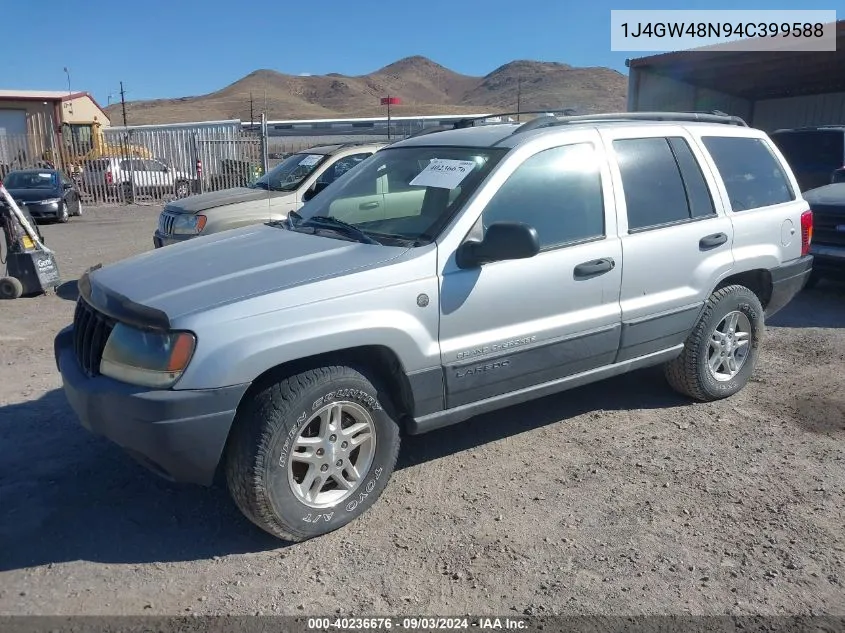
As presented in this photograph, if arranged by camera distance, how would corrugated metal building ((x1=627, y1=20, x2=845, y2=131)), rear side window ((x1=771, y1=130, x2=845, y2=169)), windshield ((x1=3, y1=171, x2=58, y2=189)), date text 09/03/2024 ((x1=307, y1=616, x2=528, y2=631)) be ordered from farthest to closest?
windshield ((x1=3, y1=171, x2=58, y2=189))
corrugated metal building ((x1=627, y1=20, x2=845, y2=131))
rear side window ((x1=771, y1=130, x2=845, y2=169))
date text 09/03/2024 ((x1=307, y1=616, x2=528, y2=631))

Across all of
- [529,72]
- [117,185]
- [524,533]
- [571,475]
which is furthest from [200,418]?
[529,72]

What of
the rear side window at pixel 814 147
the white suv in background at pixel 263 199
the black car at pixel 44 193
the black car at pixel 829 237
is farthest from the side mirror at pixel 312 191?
the black car at pixel 44 193

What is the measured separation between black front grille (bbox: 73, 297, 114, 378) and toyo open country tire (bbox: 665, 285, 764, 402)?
3555 mm

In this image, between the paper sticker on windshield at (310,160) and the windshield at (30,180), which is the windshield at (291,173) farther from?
the windshield at (30,180)

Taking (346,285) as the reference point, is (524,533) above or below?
below

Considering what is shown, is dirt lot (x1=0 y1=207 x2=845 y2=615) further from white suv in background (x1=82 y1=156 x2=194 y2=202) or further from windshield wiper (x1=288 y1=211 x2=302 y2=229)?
white suv in background (x1=82 y1=156 x2=194 y2=202)

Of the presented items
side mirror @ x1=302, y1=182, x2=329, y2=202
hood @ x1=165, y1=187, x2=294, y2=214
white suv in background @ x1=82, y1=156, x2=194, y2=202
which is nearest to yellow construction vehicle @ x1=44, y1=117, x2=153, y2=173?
white suv in background @ x1=82, y1=156, x2=194, y2=202

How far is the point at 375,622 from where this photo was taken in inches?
113

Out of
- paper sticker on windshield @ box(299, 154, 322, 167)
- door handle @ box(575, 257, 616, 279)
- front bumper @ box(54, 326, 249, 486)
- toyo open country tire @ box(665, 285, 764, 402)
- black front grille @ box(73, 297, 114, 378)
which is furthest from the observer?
paper sticker on windshield @ box(299, 154, 322, 167)

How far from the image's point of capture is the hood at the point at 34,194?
16.8 meters

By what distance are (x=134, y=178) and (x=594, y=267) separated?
813 inches

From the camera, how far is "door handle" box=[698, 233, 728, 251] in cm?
469

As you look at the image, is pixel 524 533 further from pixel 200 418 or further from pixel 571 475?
pixel 200 418

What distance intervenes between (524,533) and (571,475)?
0.69 m
